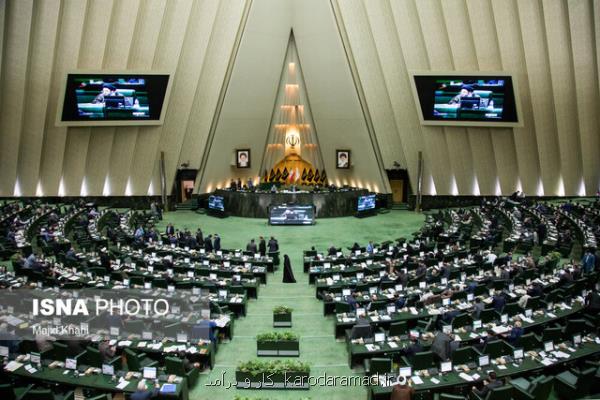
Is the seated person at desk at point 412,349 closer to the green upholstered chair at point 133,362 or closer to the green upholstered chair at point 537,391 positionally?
the green upholstered chair at point 537,391

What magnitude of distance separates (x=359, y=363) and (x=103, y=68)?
26759 millimetres

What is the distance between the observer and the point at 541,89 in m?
30.0

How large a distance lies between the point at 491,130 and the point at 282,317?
79.7 feet

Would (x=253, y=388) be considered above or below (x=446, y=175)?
below

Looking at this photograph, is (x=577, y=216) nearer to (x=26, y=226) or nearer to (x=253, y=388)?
(x=253, y=388)

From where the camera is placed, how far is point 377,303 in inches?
489

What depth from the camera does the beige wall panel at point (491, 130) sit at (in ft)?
93.2

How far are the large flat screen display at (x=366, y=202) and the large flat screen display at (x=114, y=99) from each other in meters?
14.0

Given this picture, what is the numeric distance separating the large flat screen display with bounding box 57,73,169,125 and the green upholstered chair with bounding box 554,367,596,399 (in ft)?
88.6

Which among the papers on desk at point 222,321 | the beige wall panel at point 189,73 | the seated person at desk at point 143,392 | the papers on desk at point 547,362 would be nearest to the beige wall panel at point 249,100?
the beige wall panel at point 189,73

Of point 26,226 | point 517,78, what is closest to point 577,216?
point 517,78

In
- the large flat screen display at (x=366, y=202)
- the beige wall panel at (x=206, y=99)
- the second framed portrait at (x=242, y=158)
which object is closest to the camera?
the beige wall panel at (x=206, y=99)

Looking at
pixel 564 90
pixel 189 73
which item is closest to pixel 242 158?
pixel 189 73

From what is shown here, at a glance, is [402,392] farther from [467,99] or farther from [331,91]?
[331,91]
